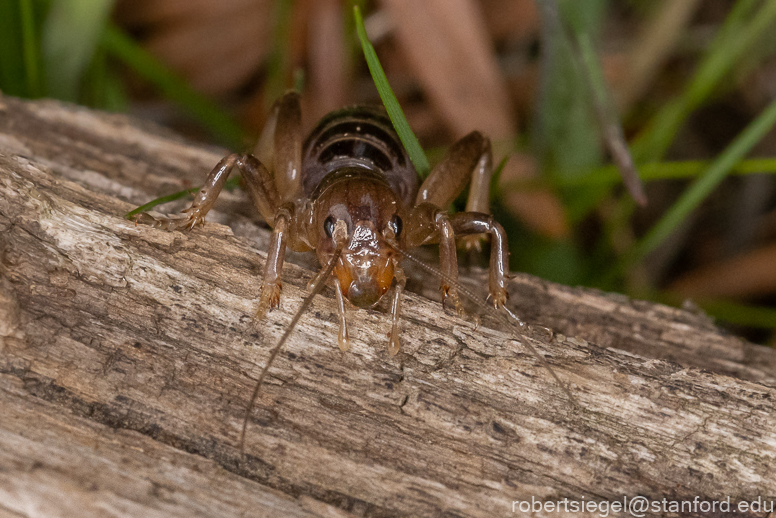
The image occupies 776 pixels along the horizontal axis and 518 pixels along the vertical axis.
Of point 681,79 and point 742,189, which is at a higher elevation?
point 681,79

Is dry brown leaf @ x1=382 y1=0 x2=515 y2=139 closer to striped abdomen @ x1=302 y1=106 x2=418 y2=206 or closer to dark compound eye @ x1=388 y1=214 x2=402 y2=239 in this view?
striped abdomen @ x1=302 y1=106 x2=418 y2=206

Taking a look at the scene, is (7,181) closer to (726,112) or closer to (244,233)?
(244,233)

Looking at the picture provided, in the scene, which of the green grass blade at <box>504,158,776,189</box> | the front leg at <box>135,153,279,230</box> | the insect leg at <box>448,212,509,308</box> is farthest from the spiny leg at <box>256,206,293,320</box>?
the green grass blade at <box>504,158,776,189</box>

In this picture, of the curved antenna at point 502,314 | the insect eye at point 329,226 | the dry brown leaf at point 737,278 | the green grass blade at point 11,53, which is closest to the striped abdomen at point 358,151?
the insect eye at point 329,226

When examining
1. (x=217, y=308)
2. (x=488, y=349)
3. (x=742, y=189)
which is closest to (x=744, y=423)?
(x=488, y=349)

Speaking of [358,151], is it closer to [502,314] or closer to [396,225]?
[396,225]

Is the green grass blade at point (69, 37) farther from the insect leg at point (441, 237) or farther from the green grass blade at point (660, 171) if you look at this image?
the green grass blade at point (660, 171)
